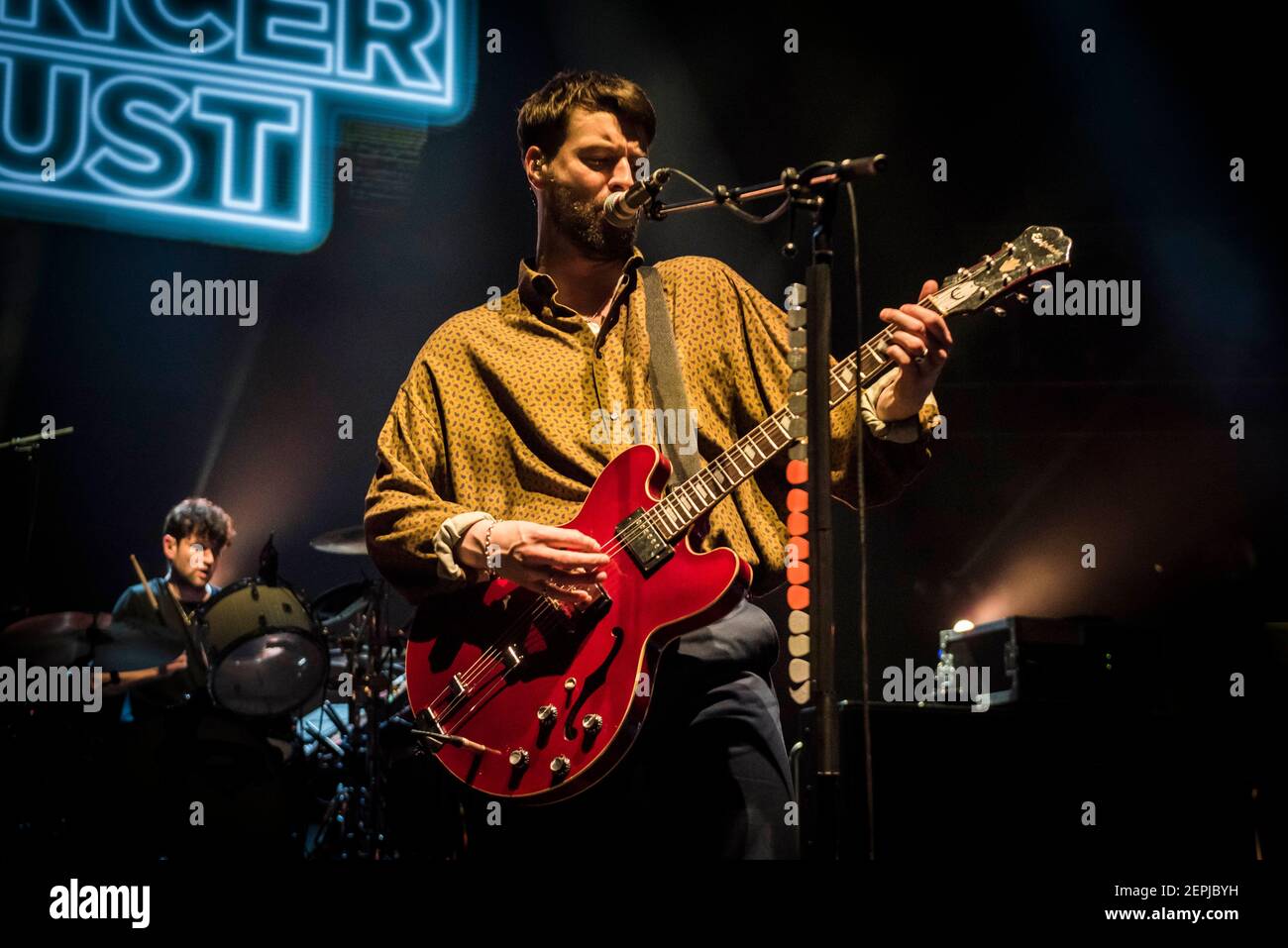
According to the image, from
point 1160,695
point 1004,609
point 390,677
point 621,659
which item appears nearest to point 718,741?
point 621,659

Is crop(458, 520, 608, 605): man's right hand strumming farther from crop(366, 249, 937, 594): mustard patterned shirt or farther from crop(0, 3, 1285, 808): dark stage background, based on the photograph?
crop(0, 3, 1285, 808): dark stage background

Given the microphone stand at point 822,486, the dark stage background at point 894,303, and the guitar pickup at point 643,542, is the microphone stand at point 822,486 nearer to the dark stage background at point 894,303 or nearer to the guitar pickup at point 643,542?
the guitar pickup at point 643,542

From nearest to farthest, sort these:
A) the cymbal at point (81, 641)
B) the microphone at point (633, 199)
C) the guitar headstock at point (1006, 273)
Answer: the microphone at point (633, 199) < the guitar headstock at point (1006, 273) < the cymbal at point (81, 641)

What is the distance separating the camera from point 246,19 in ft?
17.5

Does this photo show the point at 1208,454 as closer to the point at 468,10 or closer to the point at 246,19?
the point at 468,10

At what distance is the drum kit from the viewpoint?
5363 millimetres

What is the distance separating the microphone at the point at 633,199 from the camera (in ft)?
7.29

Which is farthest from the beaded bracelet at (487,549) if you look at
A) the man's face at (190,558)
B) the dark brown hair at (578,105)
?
the man's face at (190,558)

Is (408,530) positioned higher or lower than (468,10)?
lower

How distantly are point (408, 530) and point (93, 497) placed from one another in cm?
446

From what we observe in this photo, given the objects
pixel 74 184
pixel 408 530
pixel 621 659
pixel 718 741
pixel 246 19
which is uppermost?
pixel 246 19
